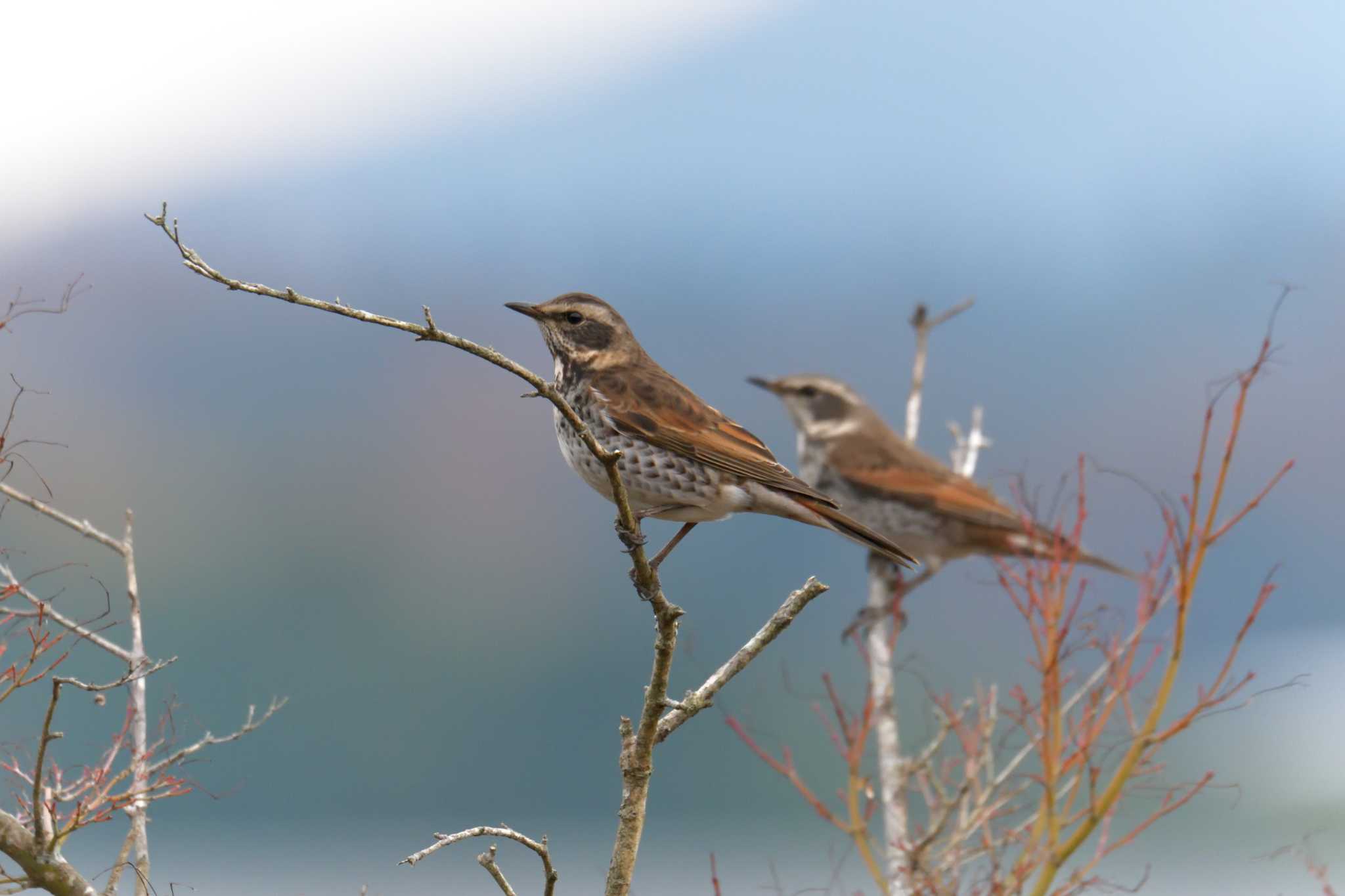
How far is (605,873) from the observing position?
4.43 metres

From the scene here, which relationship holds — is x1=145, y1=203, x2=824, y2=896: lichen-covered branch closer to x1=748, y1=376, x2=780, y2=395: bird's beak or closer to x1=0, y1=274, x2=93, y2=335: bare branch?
x1=0, y1=274, x2=93, y2=335: bare branch

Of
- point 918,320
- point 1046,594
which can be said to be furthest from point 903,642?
point 1046,594

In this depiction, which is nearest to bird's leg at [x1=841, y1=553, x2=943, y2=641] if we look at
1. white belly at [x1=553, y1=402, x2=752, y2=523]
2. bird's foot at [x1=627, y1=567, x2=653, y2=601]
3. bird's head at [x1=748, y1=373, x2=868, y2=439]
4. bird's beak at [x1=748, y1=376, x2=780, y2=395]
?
bird's head at [x1=748, y1=373, x2=868, y2=439]

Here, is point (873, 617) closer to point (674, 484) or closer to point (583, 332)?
point (583, 332)

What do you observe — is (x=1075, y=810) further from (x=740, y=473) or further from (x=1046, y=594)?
(x=740, y=473)

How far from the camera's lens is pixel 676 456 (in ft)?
20.9

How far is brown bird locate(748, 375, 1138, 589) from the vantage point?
1338 centimetres

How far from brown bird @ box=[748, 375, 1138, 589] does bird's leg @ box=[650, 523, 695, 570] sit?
6950 millimetres

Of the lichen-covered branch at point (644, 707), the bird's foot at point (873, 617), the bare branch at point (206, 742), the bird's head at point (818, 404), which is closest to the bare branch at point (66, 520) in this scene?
the bare branch at point (206, 742)

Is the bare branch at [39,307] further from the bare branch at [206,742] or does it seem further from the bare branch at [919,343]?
the bare branch at [919,343]

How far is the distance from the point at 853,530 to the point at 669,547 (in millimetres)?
927

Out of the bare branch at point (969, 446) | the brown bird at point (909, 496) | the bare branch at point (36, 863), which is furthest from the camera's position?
the brown bird at point (909, 496)

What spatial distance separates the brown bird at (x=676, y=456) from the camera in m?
6.27

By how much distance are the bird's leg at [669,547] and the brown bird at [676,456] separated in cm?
A: 1
